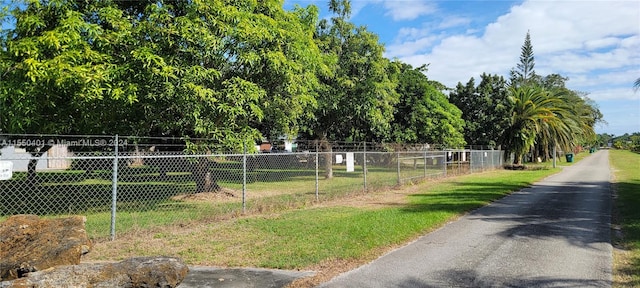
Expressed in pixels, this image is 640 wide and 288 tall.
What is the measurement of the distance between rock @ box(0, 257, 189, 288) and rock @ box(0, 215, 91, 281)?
579mm

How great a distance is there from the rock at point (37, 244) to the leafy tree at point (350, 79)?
15.6 meters

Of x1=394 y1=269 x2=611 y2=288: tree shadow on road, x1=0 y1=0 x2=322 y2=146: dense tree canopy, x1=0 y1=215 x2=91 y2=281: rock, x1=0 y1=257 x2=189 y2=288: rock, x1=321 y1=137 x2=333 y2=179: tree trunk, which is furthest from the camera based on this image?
x1=321 y1=137 x2=333 y2=179: tree trunk

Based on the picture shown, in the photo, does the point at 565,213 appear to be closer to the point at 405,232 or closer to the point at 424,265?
the point at 405,232

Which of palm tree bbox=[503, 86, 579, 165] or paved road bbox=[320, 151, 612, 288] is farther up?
palm tree bbox=[503, 86, 579, 165]

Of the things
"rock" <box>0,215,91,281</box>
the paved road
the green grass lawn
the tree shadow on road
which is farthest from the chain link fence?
the tree shadow on road

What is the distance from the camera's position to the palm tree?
34.4 meters

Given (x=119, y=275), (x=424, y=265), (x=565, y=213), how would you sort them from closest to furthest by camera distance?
(x=119, y=275)
(x=424, y=265)
(x=565, y=213)

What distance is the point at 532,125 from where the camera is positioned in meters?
34.5

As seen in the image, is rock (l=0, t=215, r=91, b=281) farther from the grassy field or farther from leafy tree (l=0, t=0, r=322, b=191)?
the grassy field

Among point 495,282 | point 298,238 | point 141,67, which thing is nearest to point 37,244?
point 298,238

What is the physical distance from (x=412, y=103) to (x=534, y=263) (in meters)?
23.4

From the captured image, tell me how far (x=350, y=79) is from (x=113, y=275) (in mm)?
18972

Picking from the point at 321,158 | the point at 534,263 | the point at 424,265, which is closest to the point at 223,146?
the point at 424,265

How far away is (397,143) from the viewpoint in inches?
1094
